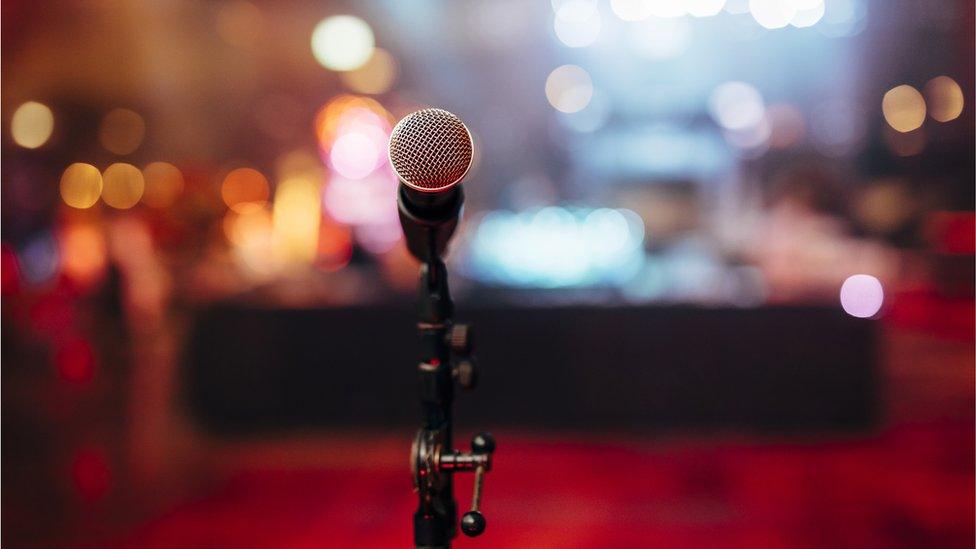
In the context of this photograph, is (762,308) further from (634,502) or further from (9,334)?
(9,334)

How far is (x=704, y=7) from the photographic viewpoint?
280 inches

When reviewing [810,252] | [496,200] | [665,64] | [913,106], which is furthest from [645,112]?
[810,252]

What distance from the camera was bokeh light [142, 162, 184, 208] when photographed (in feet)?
42.0

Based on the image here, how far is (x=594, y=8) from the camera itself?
775 cm

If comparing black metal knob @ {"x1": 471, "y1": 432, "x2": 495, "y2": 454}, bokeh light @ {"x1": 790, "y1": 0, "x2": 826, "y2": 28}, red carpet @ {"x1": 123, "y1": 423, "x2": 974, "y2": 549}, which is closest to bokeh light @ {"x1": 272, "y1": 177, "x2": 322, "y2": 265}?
red carpet @ {"x1": 123, "y1": 423, "x2": 974, "y2": 549}

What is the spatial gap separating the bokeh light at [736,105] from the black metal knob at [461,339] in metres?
9.64

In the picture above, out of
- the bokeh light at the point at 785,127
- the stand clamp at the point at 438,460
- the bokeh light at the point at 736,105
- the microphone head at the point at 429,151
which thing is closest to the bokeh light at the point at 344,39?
the bokeh light at the point at 736,105

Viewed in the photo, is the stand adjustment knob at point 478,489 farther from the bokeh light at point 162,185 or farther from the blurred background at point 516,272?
the bokeh light at point 162,185

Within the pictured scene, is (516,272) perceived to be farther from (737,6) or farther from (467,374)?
(737,6)

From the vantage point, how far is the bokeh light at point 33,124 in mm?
11219

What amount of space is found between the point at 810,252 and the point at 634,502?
2.98 meters

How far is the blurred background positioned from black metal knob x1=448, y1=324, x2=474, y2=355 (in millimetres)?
1893

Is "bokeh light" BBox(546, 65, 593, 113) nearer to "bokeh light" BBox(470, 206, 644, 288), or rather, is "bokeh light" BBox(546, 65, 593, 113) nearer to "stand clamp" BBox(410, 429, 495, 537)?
"bokeh light" BBox(470, 206, 644, 288)

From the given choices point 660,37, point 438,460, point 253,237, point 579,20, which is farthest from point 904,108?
point 438,460
